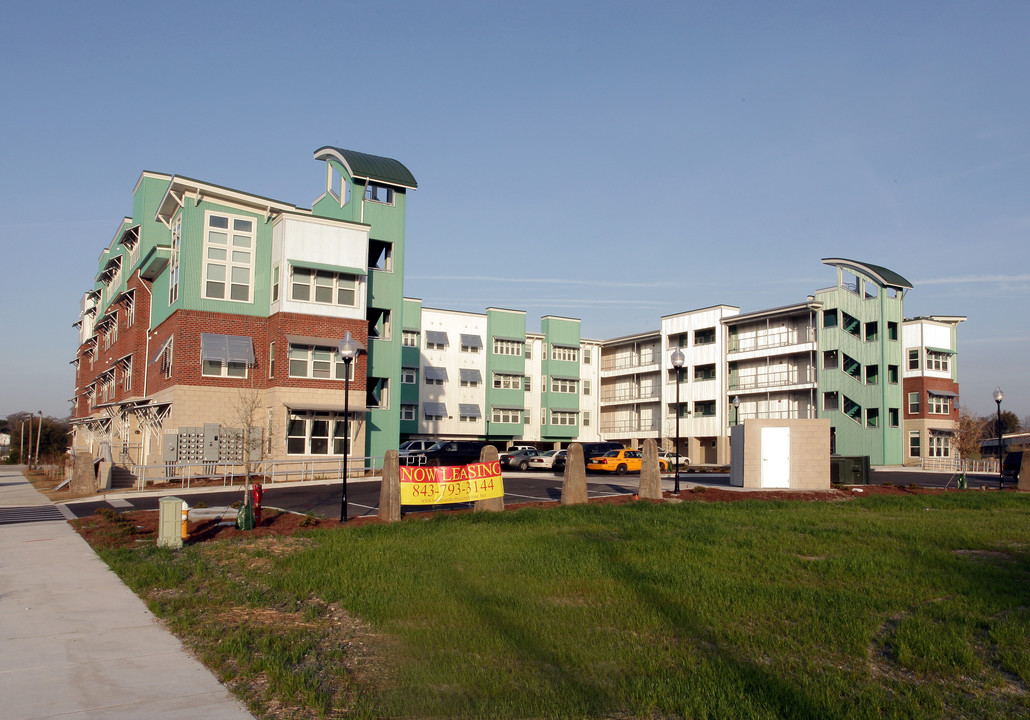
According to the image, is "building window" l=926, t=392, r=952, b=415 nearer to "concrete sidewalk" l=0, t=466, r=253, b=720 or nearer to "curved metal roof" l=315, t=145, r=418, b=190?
"curved metal roof" l=315, t=145, r=418, b=190

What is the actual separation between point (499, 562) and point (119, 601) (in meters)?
4.98

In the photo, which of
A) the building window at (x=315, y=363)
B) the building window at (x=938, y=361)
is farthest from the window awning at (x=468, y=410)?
the building window at (x=938, y=361)

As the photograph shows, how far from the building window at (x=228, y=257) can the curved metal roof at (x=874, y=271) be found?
134 feet

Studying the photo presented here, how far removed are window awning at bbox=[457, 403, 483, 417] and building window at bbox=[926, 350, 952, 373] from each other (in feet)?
119

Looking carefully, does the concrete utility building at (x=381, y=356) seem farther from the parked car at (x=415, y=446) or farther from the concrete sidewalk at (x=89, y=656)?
the concrete sidewalk at (x=89, y=656)

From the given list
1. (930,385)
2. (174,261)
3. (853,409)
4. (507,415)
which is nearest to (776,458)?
(174,261)

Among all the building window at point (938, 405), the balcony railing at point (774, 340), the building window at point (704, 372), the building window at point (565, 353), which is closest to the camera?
the balcony railing at point (774, 340)

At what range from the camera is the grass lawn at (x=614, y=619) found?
6207 millimetres

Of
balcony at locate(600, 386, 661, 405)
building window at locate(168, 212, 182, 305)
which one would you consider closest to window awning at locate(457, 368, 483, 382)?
balcony at locate(600, 386, 661, 405)

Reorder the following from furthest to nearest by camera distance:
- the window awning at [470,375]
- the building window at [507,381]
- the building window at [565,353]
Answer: the building window at [565,353] → the building window at [507,381] → the window awning at [470,375]

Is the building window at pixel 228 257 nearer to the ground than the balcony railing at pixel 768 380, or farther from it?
farther from it

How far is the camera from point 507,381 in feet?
217

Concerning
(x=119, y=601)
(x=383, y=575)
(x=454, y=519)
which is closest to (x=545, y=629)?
(x=383, y=575)

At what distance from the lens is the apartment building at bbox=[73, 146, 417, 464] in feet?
114
